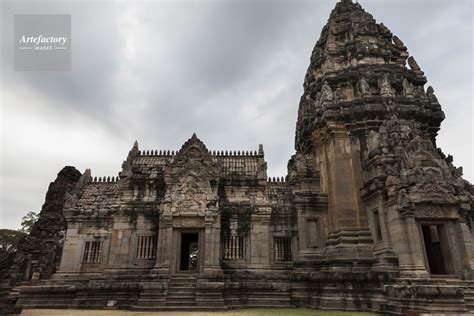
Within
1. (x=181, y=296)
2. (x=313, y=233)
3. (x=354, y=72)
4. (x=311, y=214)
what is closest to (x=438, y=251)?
(x=313, y=233)

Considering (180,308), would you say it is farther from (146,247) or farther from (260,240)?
(260,240)

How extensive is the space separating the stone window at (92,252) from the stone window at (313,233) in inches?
463

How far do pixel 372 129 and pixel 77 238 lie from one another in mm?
17588

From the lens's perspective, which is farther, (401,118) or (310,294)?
(401,118)

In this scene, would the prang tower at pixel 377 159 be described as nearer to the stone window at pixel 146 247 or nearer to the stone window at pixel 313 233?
the stone window at pixel 313 233

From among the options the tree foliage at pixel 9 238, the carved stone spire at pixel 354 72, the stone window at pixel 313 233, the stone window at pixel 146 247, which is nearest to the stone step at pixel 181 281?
the stone window at pixel 146 247

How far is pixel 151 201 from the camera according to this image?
18156 millimetres

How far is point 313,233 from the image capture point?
56.5 feet

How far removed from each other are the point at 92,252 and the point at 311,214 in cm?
1262

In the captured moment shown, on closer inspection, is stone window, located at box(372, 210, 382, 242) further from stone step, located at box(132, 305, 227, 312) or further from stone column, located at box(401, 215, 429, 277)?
stone step, located at box(132, 305, 227, 312)

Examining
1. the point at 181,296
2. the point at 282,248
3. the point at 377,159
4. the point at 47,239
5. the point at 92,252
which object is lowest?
the point at 181,296

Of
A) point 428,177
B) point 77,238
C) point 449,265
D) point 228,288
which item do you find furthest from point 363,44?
point 77,238

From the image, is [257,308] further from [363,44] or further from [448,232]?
[363,44]

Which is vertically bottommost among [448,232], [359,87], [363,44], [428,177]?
[448,232]
